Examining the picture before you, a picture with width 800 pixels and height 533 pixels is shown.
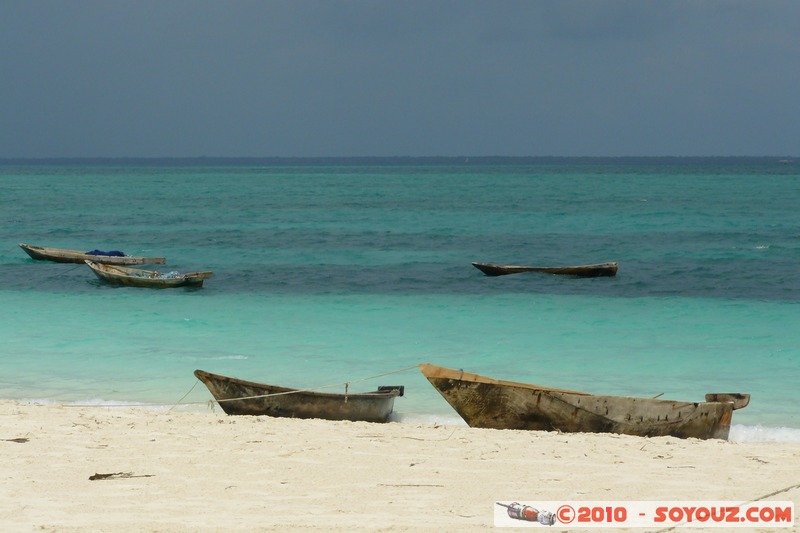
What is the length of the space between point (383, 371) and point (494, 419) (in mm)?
4618

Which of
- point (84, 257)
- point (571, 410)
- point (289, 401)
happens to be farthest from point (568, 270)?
point (289, 401)

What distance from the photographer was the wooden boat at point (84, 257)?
28.7 metres

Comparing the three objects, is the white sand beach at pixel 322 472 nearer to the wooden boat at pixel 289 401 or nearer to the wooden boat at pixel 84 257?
the wooden boat at pixel 289 401

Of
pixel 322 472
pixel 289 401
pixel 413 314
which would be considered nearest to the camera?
pixel 322 472

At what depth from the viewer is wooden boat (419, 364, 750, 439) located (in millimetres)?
10375

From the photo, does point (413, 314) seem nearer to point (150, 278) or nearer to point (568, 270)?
point (568, 270)

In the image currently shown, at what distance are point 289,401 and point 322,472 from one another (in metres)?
2.48

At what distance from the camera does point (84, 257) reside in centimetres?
2917

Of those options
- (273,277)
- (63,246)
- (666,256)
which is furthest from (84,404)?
(63,246)

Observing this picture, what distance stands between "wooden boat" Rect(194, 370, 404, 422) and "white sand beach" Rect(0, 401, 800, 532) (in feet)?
0.91

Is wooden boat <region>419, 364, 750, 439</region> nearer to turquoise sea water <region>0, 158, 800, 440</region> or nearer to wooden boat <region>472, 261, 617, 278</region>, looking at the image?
turquoise sea water <region>0, 158, 800, 440</region>

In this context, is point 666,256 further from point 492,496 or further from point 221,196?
point 221,196

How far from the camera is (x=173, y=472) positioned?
28.7ft

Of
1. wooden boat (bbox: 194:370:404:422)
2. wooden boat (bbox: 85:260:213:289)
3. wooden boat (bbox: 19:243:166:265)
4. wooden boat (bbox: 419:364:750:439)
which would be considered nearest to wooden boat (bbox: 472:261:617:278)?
wooden boat (bbox: 85:260:213:289)
